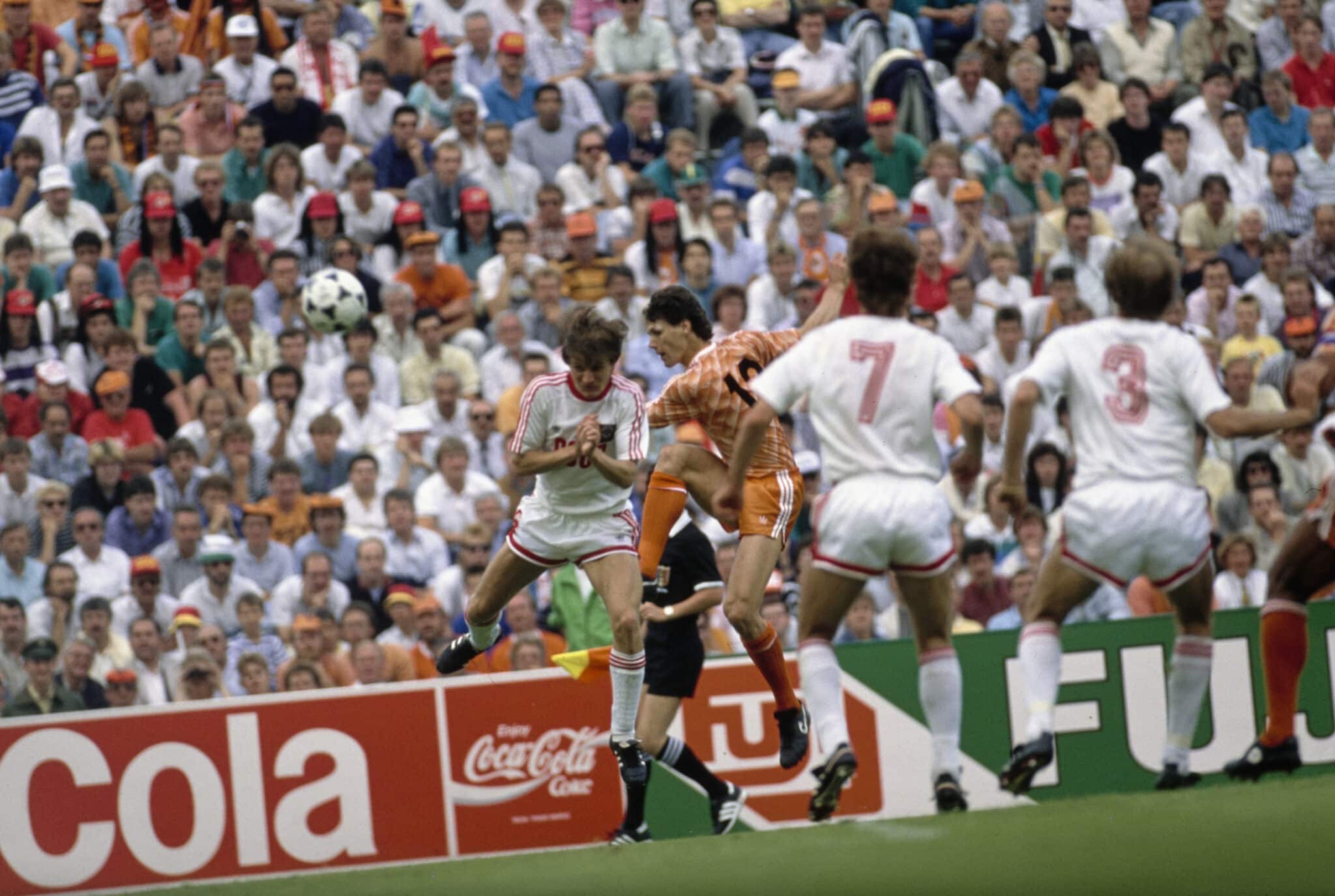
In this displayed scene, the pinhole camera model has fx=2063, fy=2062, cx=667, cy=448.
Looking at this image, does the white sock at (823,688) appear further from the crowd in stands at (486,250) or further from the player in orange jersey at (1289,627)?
the crowd in stands at (486,250)

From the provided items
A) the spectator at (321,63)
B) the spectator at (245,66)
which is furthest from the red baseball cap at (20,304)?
the spectator at (321,63)

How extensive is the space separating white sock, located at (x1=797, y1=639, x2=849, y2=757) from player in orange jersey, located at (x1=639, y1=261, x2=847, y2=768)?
50.1 inches

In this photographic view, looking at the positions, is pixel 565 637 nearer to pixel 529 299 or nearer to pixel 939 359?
pixel 529 299

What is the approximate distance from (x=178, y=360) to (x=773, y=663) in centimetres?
770

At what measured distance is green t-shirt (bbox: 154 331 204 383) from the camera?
1591 centimetres

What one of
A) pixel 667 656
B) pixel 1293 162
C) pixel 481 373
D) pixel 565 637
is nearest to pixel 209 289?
pixel 481 373

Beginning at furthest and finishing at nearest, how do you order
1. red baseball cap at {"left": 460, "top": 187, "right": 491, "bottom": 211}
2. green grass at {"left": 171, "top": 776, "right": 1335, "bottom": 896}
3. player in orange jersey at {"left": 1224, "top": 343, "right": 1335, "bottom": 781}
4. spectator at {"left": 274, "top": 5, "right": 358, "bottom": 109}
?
spectator at {"left": 274, "top": 5, "right": 358, "bottom": 109}
red baseball cap at {"left": 460, "top": 187, "right": 491, "bottom": 211}
player in orange jersey at {"left": 1224, "top": 343, "right": 1335, "bottom": 781}
green grass at {"left": 171, "top": 776, "right": 1335, "bottom": 896}

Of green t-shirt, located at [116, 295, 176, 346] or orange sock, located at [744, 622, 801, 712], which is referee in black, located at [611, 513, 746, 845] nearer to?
orange sock, located at [744, 622, 801, 712]

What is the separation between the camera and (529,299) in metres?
16.5

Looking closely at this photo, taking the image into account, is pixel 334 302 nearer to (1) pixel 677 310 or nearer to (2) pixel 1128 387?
(1) pixel 677 310

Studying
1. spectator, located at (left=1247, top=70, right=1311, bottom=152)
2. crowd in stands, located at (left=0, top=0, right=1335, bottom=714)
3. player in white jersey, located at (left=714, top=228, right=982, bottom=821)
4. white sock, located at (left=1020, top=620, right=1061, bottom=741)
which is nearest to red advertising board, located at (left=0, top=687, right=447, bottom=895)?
Result: crowd in stands, located at (left=0, top=0, right=1335, bottom=714)

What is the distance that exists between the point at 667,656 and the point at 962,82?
926 centimetres

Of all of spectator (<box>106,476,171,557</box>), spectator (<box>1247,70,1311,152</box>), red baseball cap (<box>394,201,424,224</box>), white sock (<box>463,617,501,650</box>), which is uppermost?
spectator (<box>1247,70,1311,152</box>)

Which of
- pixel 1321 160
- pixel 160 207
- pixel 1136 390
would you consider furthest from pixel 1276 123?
pixel 1136 390
